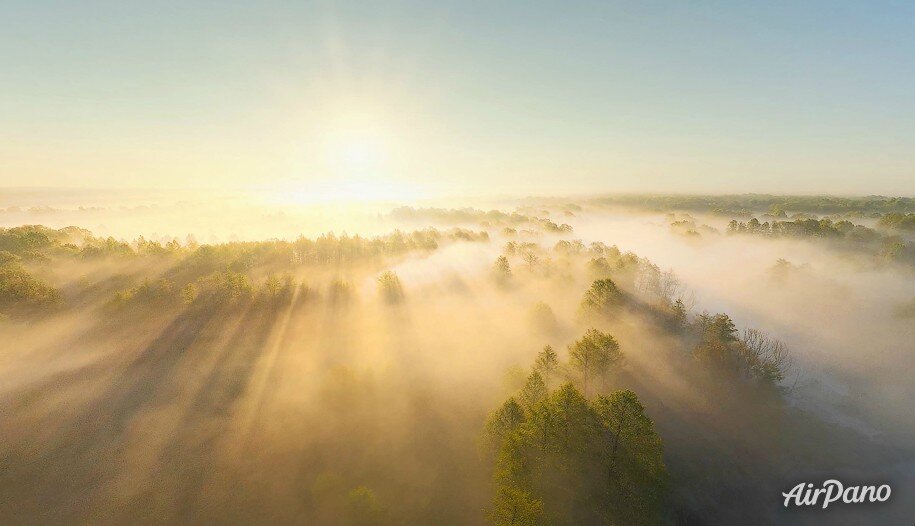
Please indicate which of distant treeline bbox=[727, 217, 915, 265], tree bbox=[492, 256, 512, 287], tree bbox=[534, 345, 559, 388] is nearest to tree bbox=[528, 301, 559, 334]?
tree bbox=[534, 345, 559, 388]

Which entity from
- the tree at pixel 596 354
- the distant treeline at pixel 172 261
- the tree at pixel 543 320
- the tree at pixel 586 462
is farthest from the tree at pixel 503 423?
the distant treeline at pixel 172 261

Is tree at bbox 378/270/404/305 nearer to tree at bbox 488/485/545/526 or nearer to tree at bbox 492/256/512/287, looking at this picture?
tree at bbox 492/256/512/287

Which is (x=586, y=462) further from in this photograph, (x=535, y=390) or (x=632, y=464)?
(x=535, y=390)

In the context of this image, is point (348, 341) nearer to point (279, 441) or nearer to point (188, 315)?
point (279, 441)

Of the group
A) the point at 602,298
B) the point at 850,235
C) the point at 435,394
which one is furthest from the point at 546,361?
the point at 850,235

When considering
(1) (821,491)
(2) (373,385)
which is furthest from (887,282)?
(2) (373,385)

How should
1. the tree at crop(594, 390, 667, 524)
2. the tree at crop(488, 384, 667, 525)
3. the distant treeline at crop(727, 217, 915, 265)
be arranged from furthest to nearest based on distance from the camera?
the distant treeline at crop(727, 217, 915, 265) < the tree at crop(488, 384, 667, 525) < the tree at crop(594, 390, 667, 524)
